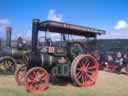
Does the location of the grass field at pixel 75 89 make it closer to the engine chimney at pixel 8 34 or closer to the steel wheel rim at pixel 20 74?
the steel wheel rim at pixel 20 74

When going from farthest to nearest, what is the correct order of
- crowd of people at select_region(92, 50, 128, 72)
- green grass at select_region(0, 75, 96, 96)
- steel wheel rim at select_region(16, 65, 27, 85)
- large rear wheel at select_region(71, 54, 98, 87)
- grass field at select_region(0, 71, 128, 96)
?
crowd of people at select_region(92, 50, 128, 72) < steel wheel rim at select_region(16, 65, 27, 85) < large rear wheel at select_region(71, 54, 98, 87) < grass field at select_region(0, 71, 128, 96) < green grass at select_region(0, 75, 96, 96)

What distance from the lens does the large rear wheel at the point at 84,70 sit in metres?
7.53

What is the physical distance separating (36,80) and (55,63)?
0.97m

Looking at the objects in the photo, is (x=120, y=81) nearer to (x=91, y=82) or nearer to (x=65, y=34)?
(x=91, y=82)

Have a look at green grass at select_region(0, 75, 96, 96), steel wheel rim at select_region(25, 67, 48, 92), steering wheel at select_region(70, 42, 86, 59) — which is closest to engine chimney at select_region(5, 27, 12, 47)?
green grass at select_region(0, 75, 96, 96)

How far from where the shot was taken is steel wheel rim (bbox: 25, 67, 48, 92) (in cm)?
681

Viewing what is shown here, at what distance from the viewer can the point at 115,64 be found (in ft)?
39.7

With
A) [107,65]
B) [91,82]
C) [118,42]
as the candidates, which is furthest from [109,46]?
[91,82]

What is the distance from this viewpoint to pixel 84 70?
796cm

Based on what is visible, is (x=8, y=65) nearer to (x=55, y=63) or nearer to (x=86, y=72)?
(x=55, y=63)

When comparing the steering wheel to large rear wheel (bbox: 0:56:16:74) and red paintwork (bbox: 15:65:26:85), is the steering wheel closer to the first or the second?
red paintwork (bbox: 15:65:26:85)

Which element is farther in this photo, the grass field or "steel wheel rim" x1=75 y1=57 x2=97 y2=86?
"steel wheel rim" x1=75 y1=57 x2=97 y2=86

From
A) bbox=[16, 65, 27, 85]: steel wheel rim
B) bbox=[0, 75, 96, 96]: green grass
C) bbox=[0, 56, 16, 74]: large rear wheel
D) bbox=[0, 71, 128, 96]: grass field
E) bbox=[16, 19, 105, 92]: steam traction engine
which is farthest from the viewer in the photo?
bbox=[0, 56, 16, 74]: large rear wheel

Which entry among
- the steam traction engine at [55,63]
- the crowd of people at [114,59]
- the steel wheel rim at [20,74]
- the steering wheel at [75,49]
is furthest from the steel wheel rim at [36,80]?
the crowd of people at [114,59]
